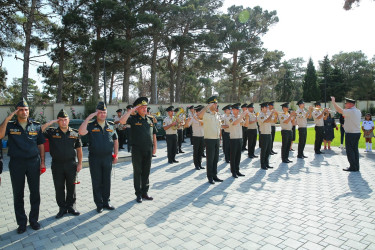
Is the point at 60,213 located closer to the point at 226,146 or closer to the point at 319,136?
the point at 226,146

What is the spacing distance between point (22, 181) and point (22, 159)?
0.34 m

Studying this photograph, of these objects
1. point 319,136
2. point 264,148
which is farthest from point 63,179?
point 319,136

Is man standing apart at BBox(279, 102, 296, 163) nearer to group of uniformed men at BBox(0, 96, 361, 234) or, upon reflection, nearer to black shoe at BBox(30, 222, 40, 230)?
group of uniformed men at BBox(0, 96, 361, 234)

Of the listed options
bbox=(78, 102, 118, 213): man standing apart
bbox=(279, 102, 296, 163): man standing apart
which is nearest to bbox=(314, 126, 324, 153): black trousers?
bbox=(279, 102, 296, 163): man standing apart

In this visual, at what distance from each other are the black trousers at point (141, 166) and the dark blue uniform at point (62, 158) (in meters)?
1.15

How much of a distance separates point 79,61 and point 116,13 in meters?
6.90

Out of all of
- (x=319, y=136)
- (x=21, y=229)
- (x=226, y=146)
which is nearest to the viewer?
(x=21, y=229)

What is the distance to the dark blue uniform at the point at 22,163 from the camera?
3980 millimetres

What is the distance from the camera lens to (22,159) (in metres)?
4.00

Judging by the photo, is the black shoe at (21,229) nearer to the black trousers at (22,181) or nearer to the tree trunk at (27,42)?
the black trousers at (22,181)

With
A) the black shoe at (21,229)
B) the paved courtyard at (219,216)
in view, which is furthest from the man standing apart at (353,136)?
the black shoe at (21,229)

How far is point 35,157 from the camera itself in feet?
13.5

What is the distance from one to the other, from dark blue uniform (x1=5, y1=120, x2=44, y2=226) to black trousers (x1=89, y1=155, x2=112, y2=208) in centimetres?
89

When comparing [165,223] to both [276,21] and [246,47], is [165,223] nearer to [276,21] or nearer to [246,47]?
[246,47]
